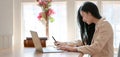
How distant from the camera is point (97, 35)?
2.02 meters

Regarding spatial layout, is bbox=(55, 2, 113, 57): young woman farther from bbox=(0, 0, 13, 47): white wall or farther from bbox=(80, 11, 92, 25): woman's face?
bbox=(0, 0, 13, 47): white wall

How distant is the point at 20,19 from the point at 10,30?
326 millimetres

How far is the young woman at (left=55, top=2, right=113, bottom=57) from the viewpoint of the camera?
1976 millimetres

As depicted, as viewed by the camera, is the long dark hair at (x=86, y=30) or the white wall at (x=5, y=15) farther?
the white wall at (x=5, y=15)

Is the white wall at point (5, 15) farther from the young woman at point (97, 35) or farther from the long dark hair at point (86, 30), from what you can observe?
the young woman at point (97, 35)

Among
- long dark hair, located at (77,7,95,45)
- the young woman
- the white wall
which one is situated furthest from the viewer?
the white wall

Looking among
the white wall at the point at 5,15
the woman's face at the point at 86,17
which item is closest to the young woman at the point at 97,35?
the woman's face at the point at 86,17

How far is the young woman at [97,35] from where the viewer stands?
1976mm

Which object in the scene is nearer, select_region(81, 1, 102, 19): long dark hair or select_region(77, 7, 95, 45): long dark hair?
select_region(81, 1, 102, 19): long dark hair

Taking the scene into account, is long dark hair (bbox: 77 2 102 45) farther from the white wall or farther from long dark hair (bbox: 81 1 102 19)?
the white wall

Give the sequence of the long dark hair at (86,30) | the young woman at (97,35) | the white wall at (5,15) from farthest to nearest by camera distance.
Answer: the white wall at (5,15) < the long dark hair at (86,30) < the young woman at (97,35)

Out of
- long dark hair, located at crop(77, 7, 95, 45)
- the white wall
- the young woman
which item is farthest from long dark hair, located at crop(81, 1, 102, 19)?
the white wall

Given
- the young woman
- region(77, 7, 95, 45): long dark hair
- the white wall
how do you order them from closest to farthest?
the young woman
region(77, 7, 95, 45): long dark hair
the white wall

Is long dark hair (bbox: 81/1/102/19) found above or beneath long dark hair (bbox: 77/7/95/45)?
above
